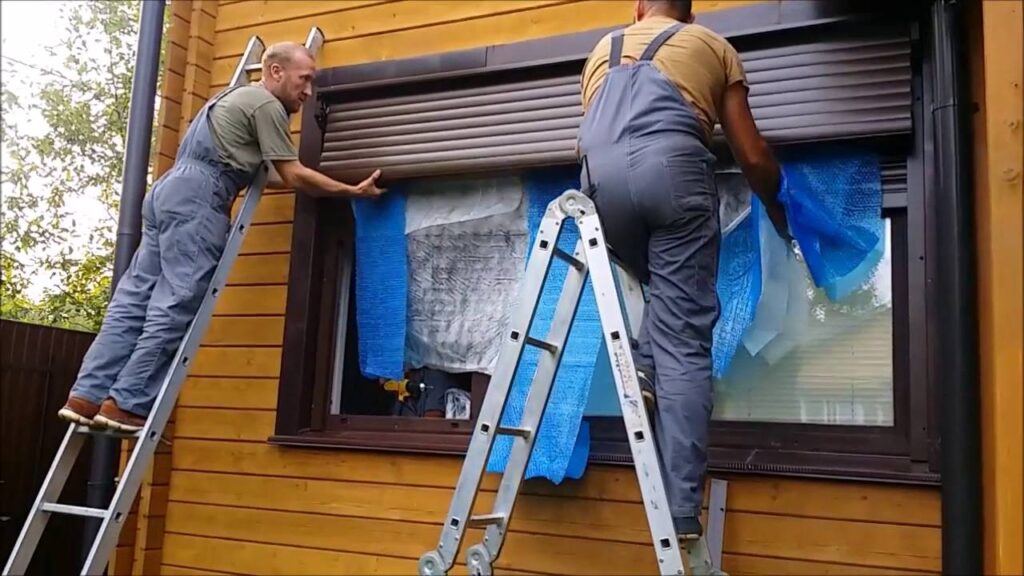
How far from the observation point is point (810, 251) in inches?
95.0

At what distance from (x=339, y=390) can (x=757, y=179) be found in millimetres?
1622

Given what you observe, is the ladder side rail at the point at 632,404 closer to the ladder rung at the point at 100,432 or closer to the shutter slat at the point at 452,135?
the shutter slat at the point at 452,135

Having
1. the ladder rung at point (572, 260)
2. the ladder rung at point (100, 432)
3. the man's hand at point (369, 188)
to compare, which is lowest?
the ladder rung at point (100, 432)

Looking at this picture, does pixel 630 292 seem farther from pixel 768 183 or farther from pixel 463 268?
pixel 463 268

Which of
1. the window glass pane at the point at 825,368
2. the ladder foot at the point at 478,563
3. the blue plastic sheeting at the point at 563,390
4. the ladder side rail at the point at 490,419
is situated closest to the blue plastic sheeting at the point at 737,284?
the window glass pane at the point at 825,368

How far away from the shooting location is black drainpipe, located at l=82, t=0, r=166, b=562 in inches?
124

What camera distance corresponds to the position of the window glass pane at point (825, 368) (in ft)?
7.97

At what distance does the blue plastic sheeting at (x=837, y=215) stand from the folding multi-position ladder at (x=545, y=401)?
0.52 meters

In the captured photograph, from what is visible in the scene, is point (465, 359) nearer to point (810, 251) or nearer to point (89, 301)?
point (810, 251)

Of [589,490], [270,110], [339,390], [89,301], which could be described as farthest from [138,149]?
[89,301]

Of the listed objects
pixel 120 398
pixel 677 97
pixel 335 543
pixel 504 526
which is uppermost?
pixel 677 97

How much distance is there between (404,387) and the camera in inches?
121

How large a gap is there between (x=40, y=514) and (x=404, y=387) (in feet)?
3.66

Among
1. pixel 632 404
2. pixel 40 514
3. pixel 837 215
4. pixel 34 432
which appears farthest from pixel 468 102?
pixel 34 432
